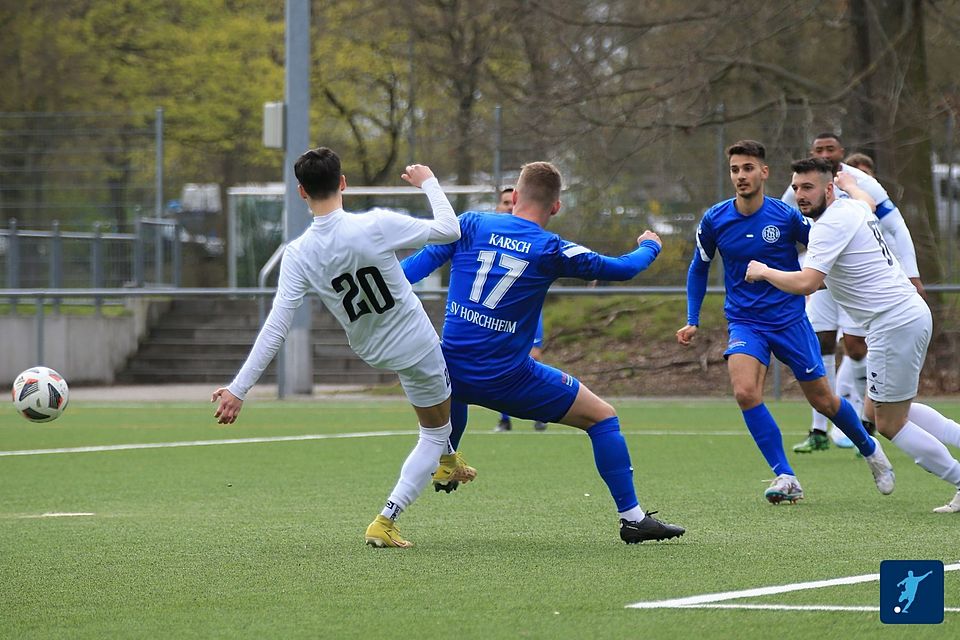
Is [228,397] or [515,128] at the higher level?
[515,128]

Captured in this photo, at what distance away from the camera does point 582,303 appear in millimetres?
23969

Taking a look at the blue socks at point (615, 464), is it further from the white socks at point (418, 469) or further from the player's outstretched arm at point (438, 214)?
the player's outstretched arm at point (438, 214)

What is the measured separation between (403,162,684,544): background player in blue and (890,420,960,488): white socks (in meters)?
1.81

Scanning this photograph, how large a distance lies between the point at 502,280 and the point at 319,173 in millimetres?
1055

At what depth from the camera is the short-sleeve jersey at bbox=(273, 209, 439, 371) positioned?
7105mm

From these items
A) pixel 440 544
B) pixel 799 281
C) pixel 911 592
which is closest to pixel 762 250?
pixel 799 281

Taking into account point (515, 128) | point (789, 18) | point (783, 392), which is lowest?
point (783, 392)

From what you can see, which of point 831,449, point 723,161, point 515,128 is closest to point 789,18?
point 723,161

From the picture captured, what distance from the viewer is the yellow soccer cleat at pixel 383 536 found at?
24.3ft

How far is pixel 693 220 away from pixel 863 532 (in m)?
13.6

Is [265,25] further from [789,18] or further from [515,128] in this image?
[789,18]

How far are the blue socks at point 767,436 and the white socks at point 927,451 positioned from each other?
36.5 inches

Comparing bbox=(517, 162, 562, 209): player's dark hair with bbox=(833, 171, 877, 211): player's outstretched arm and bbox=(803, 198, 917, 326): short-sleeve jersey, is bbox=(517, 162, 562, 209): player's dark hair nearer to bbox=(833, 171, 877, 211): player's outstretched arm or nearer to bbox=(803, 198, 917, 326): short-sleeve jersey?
bbox=(803, 198, 917, 326): short-sleeve jersey

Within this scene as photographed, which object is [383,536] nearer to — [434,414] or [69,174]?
[434,414]
